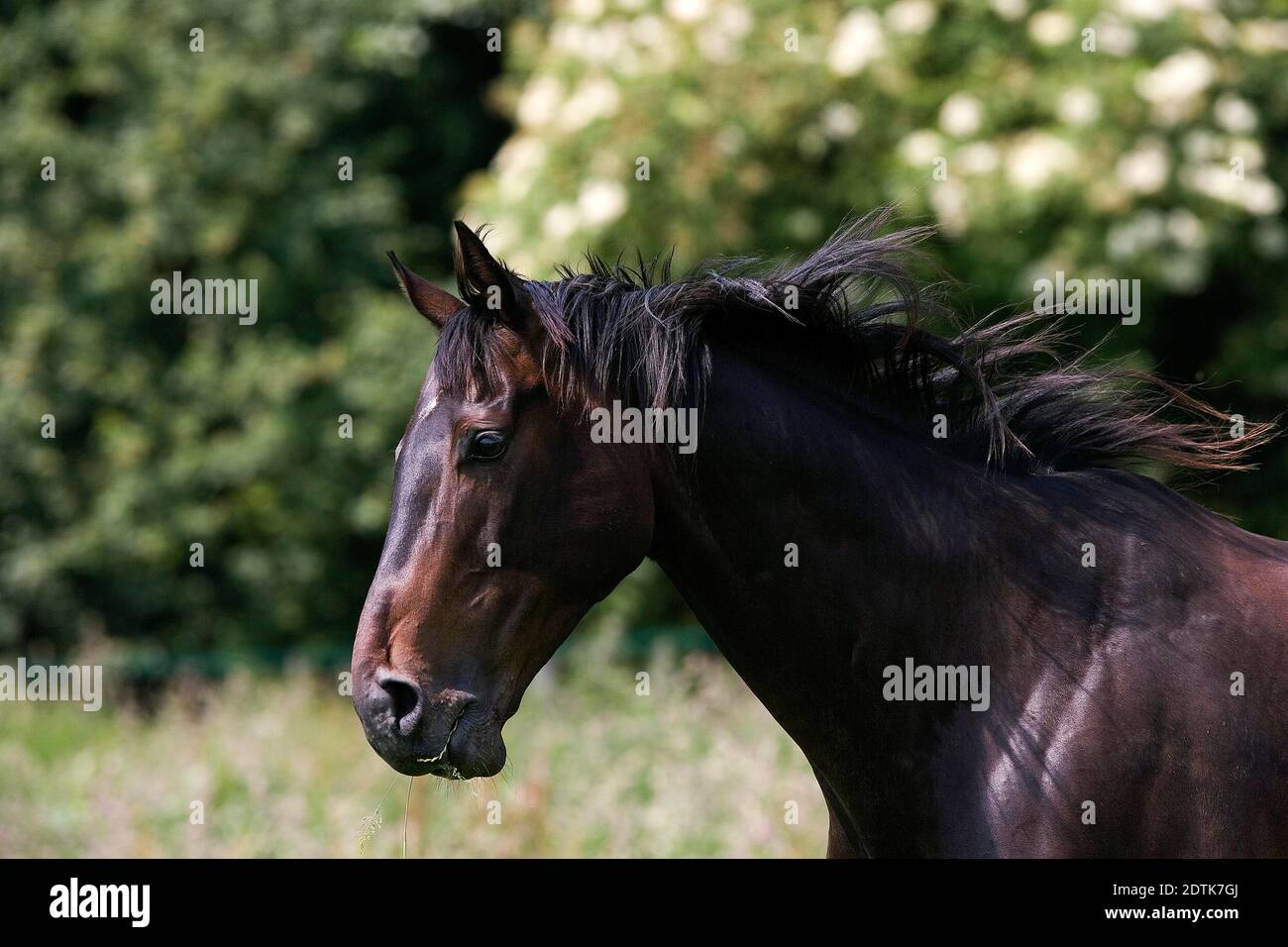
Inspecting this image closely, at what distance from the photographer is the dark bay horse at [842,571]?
8.47ft

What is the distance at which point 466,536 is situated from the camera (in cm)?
260

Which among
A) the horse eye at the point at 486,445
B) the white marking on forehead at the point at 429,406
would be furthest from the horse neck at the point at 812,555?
the white marking on forehead at the point at 429,406

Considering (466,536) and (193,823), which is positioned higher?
(466,536)

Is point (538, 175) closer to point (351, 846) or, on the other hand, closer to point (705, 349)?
point (351, 846)

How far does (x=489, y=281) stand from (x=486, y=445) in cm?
32

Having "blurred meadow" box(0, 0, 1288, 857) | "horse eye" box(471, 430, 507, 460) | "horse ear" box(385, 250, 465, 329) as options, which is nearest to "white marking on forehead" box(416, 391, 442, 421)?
"horse eye" box(471, 430, 507, 460)

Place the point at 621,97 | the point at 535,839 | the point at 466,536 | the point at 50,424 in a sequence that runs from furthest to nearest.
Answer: the point at 50,424, the point at 621,97, the point at 535,839, the point at 466,536

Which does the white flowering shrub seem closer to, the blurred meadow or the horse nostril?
the blurred meadow

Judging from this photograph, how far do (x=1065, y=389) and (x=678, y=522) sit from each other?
0.91 meters

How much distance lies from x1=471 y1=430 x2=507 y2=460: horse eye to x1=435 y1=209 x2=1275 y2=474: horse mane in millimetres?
101

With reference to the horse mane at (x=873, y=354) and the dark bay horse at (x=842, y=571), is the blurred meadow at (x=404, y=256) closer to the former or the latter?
the dark bay horse at (x=842, y=571)

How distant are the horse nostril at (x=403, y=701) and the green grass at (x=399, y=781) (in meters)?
2.94

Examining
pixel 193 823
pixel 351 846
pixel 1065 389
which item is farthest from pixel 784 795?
pixel 1065 389

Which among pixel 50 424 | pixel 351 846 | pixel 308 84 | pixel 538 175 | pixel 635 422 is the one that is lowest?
pixel 351 846
